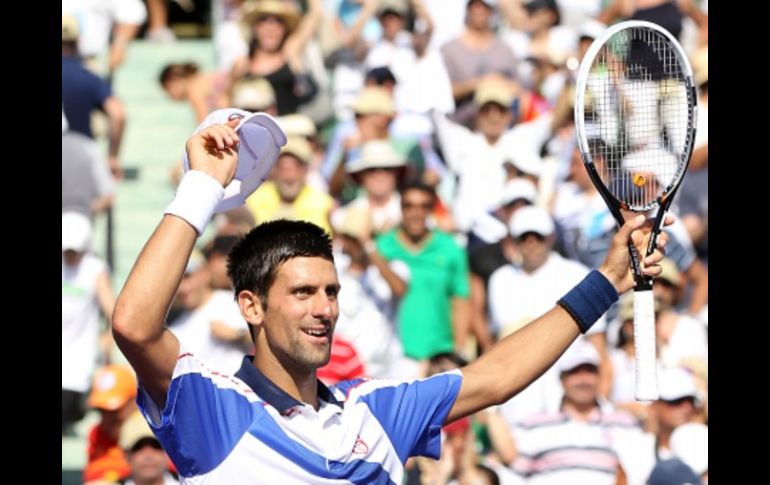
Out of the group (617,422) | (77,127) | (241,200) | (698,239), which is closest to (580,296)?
(241,200)

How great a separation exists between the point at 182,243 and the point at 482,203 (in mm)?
5308

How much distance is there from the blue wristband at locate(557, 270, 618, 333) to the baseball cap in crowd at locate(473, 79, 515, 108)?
5075 mm

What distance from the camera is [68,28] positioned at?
920 cm

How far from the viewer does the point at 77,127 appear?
904 centimetres

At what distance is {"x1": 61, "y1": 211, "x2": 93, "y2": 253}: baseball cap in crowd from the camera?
28.1 feet

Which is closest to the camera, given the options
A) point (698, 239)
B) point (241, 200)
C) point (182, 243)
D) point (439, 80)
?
point (182, 243)

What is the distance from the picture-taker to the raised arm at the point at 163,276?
143 inches

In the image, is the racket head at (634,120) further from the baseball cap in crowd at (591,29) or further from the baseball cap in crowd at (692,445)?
the baseball cap in crowd at (591,29)

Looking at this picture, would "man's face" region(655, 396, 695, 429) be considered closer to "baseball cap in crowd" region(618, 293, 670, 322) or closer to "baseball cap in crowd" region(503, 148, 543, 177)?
"baseball cap in crowd" region(618, 293, 670, 322)

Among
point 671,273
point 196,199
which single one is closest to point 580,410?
point 671,273

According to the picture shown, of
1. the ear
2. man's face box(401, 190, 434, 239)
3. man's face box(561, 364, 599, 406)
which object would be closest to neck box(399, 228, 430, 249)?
man's face box(401, 190, 434, 239)

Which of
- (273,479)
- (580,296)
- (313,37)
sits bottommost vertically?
(273,479)
